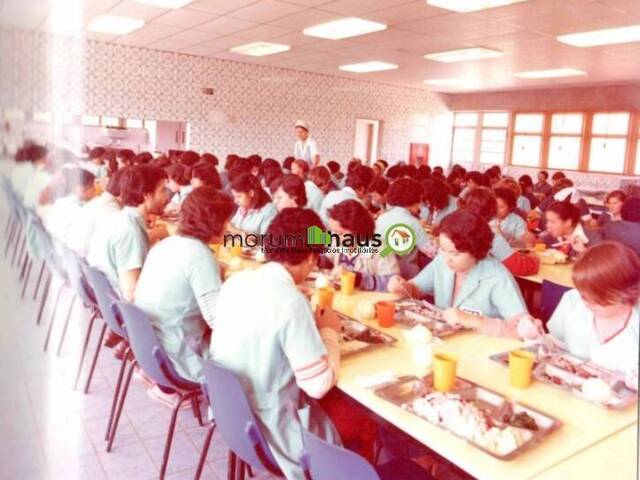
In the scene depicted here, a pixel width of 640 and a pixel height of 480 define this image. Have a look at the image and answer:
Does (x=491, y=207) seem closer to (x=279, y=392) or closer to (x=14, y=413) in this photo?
(x=279, y=392)

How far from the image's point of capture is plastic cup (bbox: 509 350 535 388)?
148 centimetres

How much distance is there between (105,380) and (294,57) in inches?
219

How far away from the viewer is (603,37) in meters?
5.16

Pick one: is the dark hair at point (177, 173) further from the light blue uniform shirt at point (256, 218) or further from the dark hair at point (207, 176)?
the light blue uniform shirt at point (256, 218)

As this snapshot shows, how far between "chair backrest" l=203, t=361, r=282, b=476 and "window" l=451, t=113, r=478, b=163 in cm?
1007

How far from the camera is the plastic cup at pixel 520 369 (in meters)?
1.48

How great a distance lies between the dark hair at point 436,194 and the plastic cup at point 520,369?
108 inches

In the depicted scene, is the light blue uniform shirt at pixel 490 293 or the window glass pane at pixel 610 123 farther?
the window glass pane at pixel 610 123

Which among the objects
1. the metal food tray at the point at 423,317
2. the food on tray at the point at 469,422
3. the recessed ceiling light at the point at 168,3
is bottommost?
the food on tray at the point at 469,422

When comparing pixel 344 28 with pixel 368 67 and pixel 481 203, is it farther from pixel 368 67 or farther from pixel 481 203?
pixel 481 203

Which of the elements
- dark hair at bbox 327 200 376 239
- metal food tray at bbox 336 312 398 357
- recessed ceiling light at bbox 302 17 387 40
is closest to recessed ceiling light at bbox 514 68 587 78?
recessed ceiling light at bbox 302 17 387 40

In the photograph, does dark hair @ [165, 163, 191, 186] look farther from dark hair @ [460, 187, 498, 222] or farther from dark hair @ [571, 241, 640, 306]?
dark hair @ [571, 241, 640, 306]

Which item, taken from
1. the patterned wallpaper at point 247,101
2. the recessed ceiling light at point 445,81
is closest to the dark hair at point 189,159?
the patterned wallpaper at point 247,101

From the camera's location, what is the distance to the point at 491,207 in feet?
10.3
